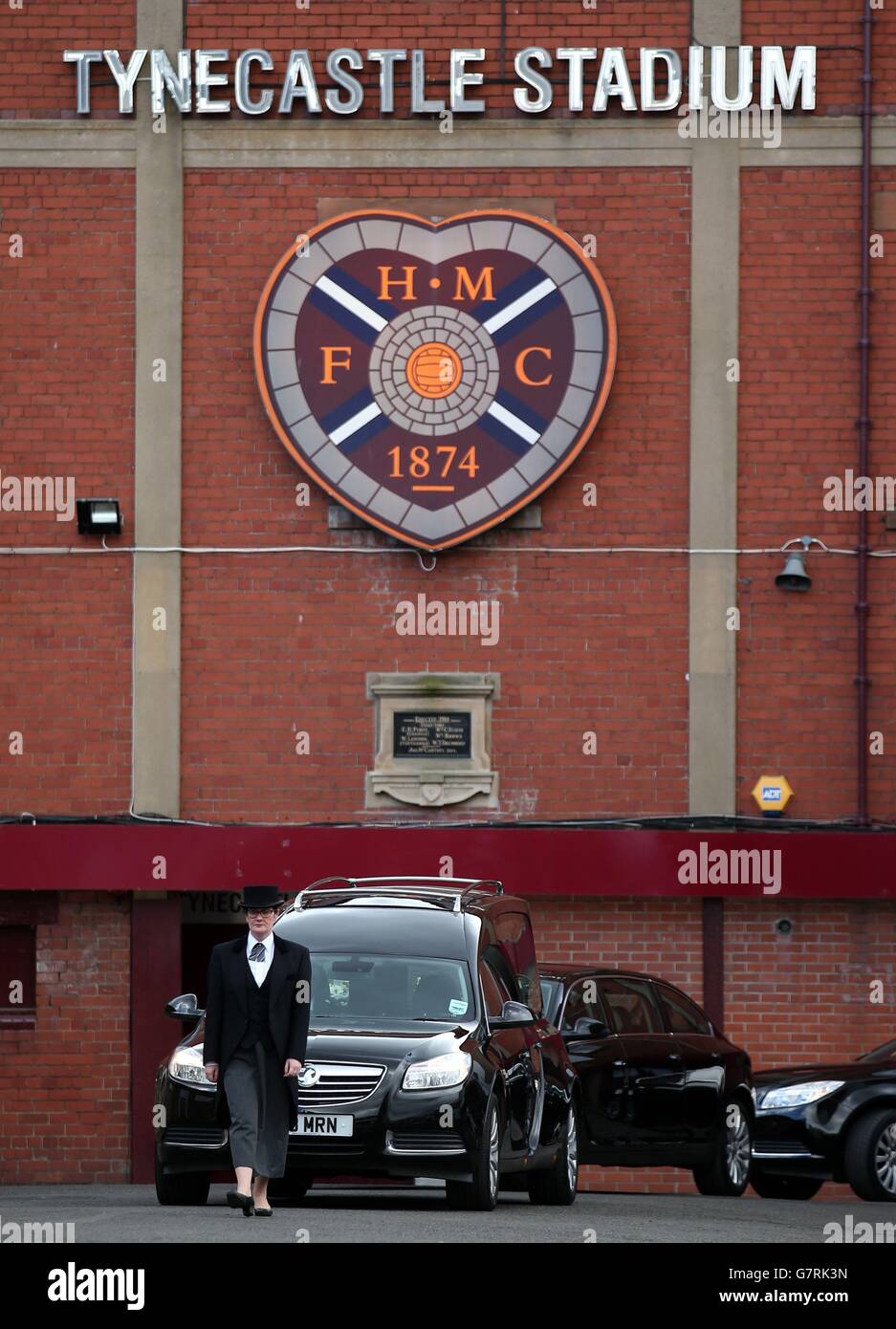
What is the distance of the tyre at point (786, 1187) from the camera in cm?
1872

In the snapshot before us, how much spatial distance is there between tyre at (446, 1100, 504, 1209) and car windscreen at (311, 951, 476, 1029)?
74cm

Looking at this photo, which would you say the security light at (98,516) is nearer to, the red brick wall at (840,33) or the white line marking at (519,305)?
the white line marking at (519,305)

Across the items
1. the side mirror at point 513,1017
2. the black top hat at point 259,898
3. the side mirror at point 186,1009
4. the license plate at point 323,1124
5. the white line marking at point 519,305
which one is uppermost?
the white line marking at point 519,305

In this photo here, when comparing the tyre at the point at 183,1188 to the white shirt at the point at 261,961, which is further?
the tyre at the point at 183,1188

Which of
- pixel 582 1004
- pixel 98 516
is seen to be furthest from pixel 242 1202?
pixel 98 516

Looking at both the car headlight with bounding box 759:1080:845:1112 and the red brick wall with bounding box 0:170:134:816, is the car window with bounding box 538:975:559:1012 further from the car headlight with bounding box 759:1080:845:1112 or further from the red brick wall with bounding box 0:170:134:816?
the red brick wall with bounding box 0:170:134:816

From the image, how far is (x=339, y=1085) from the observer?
504 inches

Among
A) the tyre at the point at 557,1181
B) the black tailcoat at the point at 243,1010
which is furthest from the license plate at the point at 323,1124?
the tyre at the point at 557,1181

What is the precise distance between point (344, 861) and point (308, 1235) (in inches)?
401

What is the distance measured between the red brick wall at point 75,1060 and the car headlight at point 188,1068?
27.8 ft

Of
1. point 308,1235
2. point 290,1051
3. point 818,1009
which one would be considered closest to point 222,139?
point 818,1009

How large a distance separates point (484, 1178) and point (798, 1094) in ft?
17.1

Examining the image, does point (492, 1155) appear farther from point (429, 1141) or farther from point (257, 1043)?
point (257, 1043)

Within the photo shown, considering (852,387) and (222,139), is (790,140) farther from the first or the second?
(222,139)
